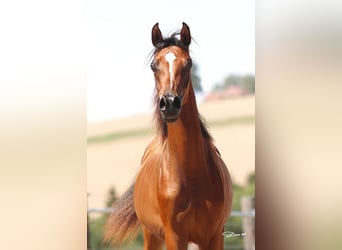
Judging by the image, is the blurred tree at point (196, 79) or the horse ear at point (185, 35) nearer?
the horse ear at point (185, 35)

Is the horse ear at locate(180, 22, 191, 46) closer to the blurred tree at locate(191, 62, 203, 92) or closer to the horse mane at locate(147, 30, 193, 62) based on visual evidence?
the horse mane at locate(147, 30, 193, 62)

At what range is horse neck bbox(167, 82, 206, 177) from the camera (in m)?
1.41

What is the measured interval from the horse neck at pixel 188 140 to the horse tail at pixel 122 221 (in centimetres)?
28

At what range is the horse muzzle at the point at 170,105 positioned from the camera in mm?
1303

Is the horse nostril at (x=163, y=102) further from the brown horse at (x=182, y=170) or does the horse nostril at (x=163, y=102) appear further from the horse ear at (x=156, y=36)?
the horse ear at (x=156, y=36)

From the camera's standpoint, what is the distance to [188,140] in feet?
4.66

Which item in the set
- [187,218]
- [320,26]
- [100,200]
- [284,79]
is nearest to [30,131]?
[100,200]

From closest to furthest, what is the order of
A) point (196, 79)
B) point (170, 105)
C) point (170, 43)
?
1. point (170, 105)
2. point (170, 43)
3. point (196, 79)

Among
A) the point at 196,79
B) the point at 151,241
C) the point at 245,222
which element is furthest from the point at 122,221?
the point at 196,79

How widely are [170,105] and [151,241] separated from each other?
523mm

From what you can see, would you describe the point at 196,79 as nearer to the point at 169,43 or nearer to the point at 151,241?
the point at 169,43

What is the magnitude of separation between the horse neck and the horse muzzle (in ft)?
0.29

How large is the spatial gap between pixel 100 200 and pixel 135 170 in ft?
0.48

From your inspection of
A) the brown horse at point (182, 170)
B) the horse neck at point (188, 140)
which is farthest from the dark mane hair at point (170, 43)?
the horse neck at point (188, 140)
